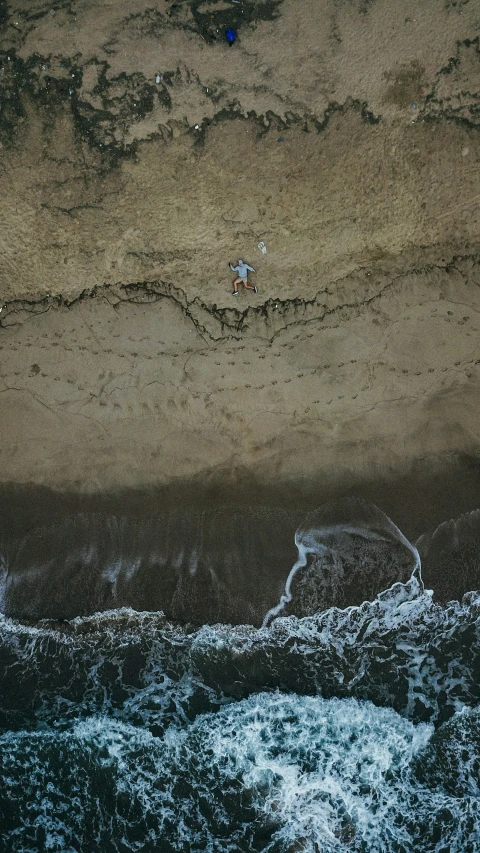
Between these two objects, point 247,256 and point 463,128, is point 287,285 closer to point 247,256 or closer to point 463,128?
point 247,256

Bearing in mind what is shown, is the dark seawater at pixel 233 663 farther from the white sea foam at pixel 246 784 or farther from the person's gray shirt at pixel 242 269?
the person's gray shirt at pixel 242 269

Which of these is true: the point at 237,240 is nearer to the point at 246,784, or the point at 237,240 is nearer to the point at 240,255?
the point at 240,255

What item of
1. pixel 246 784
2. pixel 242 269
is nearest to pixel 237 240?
pixel 242 269

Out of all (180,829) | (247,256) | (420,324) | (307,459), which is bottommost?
(180,829)

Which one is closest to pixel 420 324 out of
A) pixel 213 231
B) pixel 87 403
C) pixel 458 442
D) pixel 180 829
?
pixel 458 442

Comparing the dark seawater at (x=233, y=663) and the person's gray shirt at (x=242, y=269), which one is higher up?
the person's gray shirt at (x=242, y=269)

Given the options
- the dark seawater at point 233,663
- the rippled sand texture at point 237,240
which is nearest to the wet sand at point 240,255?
the rippled sand texture at point 237,240
